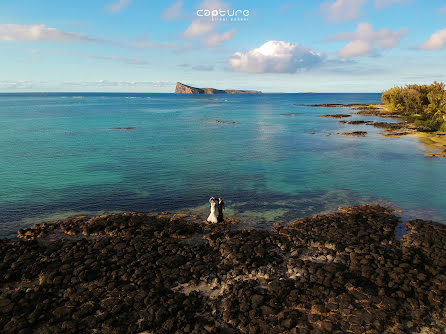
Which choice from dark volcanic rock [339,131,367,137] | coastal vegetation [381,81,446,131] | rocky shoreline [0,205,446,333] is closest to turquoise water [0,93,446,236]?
rocky shoreline [0,205,446,333]

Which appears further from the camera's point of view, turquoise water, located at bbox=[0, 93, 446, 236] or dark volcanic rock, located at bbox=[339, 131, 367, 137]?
dark volcanic rock, located at bbox=[339, 131, 367, 137]

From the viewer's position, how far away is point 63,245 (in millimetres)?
24109

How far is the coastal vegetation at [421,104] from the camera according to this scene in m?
83.6

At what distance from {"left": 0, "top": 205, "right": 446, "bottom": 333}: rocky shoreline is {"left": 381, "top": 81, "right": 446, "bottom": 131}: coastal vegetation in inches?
2781

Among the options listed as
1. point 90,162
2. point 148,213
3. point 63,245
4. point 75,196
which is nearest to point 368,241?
point 148,213

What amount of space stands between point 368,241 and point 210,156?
1421 inches

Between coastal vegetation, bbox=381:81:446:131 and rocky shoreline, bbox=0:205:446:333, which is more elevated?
coastal vegetation, bbox=381:81:446:131

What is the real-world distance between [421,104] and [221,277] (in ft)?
385

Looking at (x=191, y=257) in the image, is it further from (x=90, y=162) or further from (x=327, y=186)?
(x=90, y=162)

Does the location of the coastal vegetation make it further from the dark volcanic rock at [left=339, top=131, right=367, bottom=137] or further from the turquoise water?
the turquoise water

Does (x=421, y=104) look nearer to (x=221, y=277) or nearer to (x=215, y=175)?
(x=215, y=175)

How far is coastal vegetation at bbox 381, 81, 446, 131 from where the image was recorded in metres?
83.6

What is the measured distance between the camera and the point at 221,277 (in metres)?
20.6

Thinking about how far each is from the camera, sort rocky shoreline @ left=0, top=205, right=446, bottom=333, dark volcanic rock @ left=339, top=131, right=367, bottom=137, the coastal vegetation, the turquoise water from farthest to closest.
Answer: the coastal vegetation < dark volcanic rock @ left=339, top=131, right=367, bottom=137 < the turquoise water < rocky shoreline @ left=0, top=205, right=446, bottom=333
